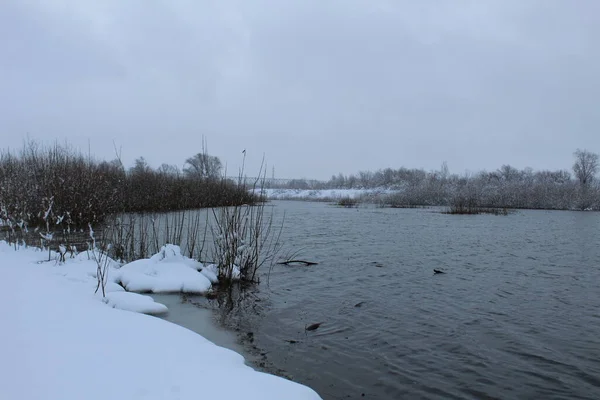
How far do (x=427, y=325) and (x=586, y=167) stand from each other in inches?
3391

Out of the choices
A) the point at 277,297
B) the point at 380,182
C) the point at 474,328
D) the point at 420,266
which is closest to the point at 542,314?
the point at 474,328

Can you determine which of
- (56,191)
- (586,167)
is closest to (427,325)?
(56,191)

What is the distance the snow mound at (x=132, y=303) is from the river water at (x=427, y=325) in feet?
3.56

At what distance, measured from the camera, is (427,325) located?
6145mm

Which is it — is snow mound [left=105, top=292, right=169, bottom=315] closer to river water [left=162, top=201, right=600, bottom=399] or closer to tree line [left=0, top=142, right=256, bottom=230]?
river water [left=162, top=201, right=600, bottom=399]

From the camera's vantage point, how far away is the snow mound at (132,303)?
567cm

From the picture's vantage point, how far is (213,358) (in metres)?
3.76

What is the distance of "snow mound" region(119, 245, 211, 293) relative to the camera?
7336mm

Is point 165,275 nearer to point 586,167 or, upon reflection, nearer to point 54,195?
point 54,195

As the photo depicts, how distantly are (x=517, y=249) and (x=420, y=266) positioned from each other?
19.1ft

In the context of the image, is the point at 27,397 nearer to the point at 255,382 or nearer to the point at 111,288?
the point at 255,382

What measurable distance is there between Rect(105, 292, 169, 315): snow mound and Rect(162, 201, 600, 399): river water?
1085 mm

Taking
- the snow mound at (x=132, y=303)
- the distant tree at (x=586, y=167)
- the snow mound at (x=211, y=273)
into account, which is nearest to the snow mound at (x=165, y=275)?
the snow mound at (x=211, y=273)

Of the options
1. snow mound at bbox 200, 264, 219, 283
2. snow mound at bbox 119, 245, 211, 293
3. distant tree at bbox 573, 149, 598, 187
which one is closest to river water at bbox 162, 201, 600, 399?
snow mound at bbox 119, 245, 211, 293
